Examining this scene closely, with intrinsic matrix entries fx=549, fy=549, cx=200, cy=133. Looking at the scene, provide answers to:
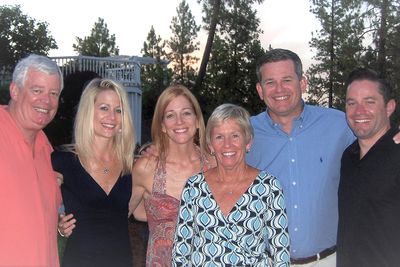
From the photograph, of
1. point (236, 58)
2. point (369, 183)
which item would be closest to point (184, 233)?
point (369, 183)

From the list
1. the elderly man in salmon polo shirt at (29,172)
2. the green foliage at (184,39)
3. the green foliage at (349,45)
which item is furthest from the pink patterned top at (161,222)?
the green foliage at (184,39)

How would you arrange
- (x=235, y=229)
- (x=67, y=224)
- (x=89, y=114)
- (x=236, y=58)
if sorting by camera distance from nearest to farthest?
(x=235, y=229)
(x=67, y=224)
(x=89, y=114)
(x=236, y=58)

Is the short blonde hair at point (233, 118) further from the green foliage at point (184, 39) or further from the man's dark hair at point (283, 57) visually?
the green foliage at point (184, 39)

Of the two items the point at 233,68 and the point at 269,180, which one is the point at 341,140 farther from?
the point at 233,68

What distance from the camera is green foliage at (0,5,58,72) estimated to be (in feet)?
81.6

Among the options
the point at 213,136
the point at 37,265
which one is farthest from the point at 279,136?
the point at 37,265

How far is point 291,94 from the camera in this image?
4.38m

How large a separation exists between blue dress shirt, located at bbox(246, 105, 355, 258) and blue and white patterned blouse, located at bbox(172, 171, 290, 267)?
62 centimetres

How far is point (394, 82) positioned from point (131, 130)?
75.2 ft

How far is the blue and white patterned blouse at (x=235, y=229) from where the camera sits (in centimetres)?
348

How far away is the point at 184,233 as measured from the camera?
366 cm

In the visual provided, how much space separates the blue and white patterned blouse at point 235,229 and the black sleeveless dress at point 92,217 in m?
A: 0.55

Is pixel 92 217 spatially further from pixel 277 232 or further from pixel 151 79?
pixel 151 79

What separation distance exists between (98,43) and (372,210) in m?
45.5
